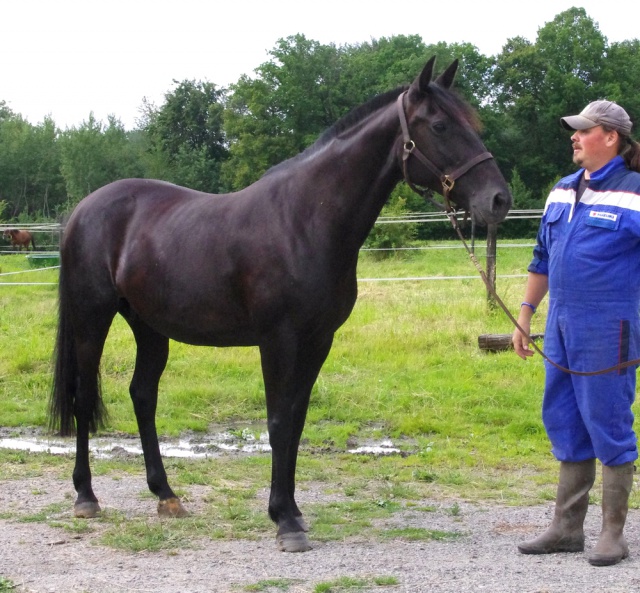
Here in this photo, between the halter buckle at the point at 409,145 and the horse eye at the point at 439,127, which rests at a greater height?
the horse eye at the point at 439,127

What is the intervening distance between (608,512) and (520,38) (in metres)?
44.3

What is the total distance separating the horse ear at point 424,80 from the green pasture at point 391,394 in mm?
2537

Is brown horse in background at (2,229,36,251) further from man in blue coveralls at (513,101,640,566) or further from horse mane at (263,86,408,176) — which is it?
man in blue coveralls at (513,101,640,566)

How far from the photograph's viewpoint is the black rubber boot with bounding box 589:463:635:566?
371 centimetres

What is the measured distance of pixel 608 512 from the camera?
3.76 meters

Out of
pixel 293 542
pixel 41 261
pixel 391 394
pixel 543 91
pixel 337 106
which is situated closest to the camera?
pixel 293 542

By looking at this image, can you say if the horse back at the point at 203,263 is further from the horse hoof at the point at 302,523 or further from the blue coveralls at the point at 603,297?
the blue coveralls at the point at 603,297

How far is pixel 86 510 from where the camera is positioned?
189 inches

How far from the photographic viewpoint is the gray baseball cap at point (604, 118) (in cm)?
366

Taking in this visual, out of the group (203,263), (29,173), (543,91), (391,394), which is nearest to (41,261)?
(391,394)

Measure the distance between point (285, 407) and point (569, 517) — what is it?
1.49 metres

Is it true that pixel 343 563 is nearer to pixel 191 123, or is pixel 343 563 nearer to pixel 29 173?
pixel 191 123

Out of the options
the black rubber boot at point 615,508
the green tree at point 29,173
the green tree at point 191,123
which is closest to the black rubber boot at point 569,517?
the black rubber boot at point 615,508

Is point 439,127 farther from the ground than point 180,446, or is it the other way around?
point 439,127
